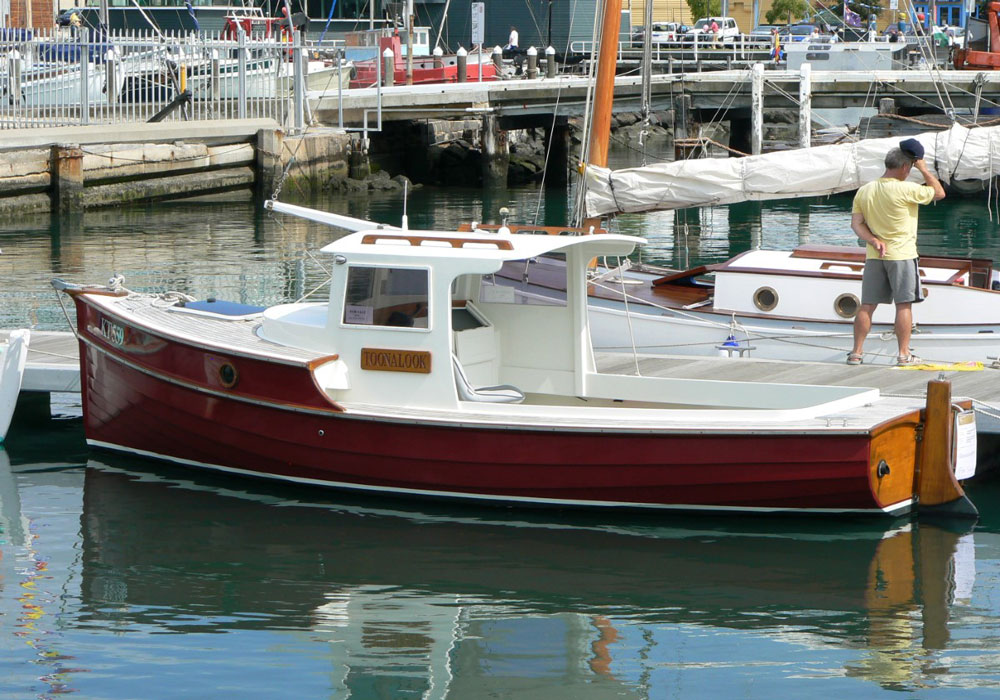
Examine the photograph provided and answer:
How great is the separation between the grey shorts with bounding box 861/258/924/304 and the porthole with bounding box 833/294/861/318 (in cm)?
196

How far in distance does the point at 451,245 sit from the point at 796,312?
503 centimetres

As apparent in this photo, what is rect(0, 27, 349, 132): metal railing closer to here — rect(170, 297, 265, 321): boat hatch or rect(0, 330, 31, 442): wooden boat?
rect(0, 330, 31, 442): wooden boat

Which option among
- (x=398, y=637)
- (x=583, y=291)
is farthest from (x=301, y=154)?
(x=398, y=637)

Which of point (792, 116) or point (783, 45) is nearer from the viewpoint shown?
point (792, 116)

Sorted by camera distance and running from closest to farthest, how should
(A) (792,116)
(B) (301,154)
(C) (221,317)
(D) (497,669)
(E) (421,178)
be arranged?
(D) (497,669) → (C) (221,317) → (B) (301,154) → (E) (421,178) → (A) (792,116)

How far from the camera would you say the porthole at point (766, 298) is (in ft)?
45.0

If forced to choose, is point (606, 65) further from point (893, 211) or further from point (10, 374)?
point (10, 374)

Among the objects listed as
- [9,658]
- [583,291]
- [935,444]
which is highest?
[583,291]

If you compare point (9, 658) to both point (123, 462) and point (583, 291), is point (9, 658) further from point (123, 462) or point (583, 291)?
point (583, 291)

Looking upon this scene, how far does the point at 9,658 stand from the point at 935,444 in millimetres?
5915

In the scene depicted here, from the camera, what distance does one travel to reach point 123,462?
11398mm

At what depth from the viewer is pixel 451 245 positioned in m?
9.84

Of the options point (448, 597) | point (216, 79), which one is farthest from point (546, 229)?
point (216, 79)

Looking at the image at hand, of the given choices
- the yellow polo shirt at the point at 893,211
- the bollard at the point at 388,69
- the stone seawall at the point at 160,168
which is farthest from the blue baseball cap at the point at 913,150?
the bollard at the point at 388,69
